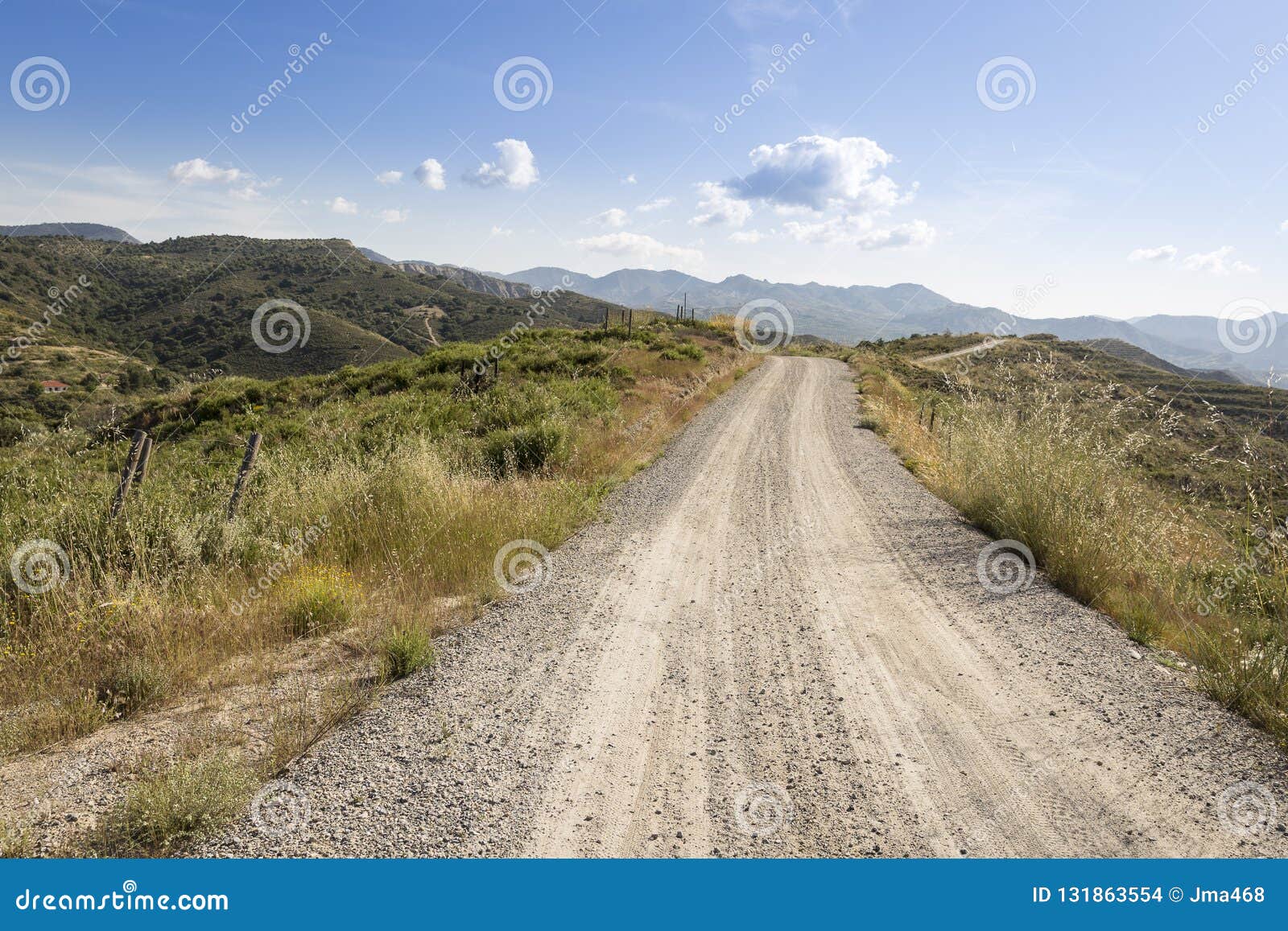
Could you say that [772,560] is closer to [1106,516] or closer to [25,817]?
[1106,516]

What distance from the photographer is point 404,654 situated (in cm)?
402

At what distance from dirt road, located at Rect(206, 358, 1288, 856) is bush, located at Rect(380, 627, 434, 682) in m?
0.15

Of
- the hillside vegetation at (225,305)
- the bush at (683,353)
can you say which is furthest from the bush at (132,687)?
the hillside vegetation at (225,305)

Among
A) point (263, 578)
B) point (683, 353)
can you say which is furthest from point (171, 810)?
point (683, 353)

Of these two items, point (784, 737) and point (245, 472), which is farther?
point (245, 472)

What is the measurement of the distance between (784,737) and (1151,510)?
17.2ft

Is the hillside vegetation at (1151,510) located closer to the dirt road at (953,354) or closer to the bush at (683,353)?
the bush at (683,353)

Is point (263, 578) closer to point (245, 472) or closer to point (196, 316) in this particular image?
point (245, 472)

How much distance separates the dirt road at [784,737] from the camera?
106 inches

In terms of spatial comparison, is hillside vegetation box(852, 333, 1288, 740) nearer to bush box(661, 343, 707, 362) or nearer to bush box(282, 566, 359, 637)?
bush box(282, 566, 359, 637)

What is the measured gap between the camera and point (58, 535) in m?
5.21

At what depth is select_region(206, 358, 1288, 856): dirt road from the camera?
8.80 ft

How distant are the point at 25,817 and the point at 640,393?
16569 mm

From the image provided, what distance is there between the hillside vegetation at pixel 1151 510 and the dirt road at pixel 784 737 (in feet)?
1.16
